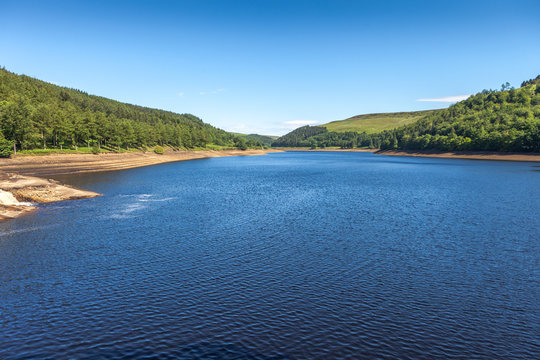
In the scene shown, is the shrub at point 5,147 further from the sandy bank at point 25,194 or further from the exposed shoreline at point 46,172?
the sandy bank at point 25,194

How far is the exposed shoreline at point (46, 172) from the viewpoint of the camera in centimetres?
4569

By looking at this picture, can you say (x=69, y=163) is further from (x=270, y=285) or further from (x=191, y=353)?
(x=191, y=353)

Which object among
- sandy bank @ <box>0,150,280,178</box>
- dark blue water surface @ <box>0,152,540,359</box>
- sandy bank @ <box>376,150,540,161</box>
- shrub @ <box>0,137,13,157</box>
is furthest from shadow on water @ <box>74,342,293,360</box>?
sandy bank @ <box>376,150,540,161</box>

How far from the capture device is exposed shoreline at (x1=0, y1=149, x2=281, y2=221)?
45688 millimetres

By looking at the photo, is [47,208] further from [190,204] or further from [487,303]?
[487,303]

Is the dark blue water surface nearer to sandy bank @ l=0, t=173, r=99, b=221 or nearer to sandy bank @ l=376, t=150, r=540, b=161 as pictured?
sandy bank @ l=0, t=173, r=99, b=221

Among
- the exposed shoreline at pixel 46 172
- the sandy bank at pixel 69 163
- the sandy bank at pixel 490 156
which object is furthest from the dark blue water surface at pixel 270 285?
the sandy bank at pixel 490 156

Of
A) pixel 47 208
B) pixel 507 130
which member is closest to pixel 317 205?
pixel 47 208

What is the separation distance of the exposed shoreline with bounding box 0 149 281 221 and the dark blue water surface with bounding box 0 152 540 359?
7429 mm

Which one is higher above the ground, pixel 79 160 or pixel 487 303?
pixel 79 160

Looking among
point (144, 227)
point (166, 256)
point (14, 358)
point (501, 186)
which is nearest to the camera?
point (14, 358)

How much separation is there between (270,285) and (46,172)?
82879 mm

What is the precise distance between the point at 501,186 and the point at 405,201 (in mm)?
31476

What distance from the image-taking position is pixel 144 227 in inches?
1385
